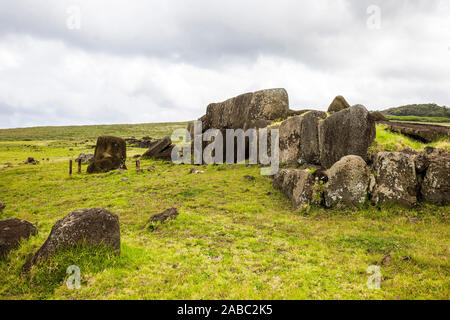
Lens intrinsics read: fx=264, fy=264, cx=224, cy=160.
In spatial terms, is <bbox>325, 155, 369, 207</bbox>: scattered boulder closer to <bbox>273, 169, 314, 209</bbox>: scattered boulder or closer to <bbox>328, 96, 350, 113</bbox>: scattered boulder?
<bbox>273, 169, 314, 209</bbox>: scattered boulder

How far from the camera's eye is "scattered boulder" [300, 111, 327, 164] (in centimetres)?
2184

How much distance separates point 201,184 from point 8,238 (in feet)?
47.4

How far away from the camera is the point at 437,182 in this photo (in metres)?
13.0

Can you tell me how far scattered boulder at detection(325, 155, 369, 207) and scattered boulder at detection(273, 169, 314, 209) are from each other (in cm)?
96

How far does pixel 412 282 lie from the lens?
7.09m

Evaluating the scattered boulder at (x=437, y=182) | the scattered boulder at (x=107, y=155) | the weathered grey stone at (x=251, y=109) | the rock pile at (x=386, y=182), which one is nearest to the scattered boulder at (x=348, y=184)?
the rock pile at (x=386, y=182)

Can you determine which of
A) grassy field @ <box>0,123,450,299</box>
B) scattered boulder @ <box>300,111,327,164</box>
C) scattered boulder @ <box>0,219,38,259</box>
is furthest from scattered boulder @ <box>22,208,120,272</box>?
scattered boulder @ <box>300,111,327,164</box>

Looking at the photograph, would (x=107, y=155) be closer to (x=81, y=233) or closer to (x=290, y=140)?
(x=290, y=140)

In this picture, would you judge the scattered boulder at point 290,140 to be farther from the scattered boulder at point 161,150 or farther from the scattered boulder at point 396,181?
the scattered boulder at point 161,150

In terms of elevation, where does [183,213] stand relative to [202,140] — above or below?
below

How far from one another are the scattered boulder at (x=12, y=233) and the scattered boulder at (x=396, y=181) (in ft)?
51.5

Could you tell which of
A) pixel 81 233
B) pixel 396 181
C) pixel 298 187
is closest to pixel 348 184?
pixel 396 181
